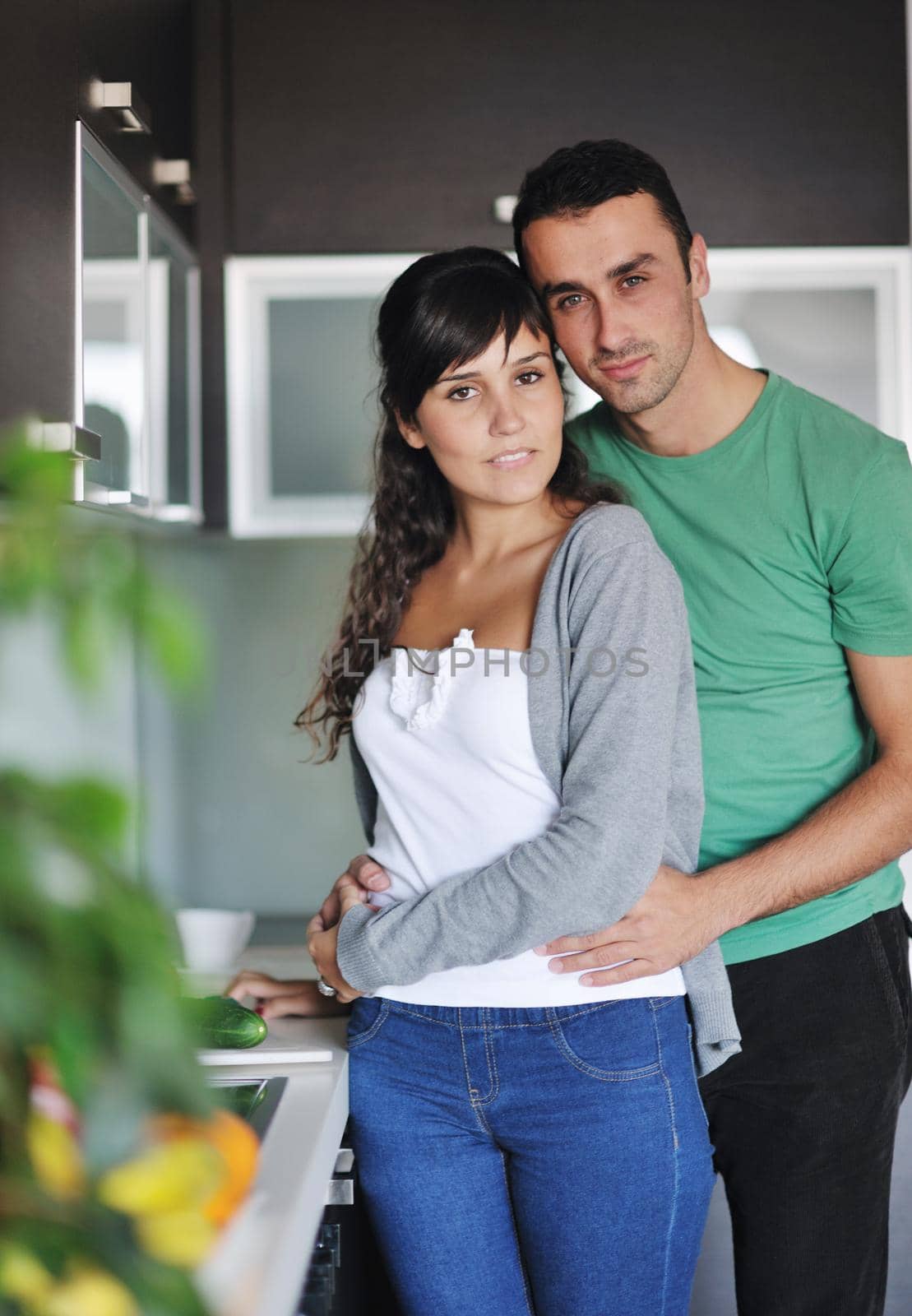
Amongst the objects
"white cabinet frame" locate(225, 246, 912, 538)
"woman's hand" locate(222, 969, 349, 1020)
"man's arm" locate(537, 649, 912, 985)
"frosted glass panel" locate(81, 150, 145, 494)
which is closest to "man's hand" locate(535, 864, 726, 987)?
"man's arm" locate(537, 649, 912, 985)

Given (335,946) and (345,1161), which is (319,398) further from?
(345,1161)

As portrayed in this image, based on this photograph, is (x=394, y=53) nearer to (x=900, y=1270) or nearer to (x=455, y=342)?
(x=455, y=342)

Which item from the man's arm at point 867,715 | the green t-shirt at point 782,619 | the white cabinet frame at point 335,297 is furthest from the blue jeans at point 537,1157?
the white cabinet frame at point 335,297

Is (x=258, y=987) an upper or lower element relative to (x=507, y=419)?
lower

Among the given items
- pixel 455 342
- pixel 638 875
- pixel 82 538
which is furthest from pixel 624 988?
pixel 82 538

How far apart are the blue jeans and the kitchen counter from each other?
0.28 feet

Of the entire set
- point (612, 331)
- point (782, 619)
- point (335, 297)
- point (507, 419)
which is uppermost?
point (335, 297)

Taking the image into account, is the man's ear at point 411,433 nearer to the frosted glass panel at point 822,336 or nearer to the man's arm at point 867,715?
the man's arm at point 867,715

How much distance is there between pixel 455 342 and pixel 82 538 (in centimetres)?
103

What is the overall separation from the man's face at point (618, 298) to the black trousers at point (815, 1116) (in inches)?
27.7

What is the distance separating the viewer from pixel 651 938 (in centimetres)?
127

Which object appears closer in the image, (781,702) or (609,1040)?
(609,1040)

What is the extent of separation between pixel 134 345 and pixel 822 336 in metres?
1.15

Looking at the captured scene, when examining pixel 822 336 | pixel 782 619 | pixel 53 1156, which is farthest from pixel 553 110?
pixel 53 1156
